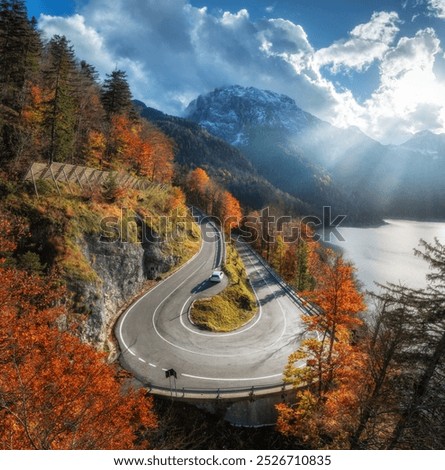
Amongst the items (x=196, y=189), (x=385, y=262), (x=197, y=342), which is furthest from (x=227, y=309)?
(x=385, y=262)

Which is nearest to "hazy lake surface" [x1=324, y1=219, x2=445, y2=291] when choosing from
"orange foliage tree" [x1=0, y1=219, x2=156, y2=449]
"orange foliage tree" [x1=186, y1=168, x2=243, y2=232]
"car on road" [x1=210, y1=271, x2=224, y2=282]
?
"car on road" [x1=210, y1=271, x2=224, y2=282]

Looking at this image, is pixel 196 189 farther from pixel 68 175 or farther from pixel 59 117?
pixel 68 175

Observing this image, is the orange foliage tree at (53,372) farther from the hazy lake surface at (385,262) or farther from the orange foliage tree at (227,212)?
the orange foliage tree at (227,212)

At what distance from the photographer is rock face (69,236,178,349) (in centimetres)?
2434

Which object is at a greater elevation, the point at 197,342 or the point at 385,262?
the point at 385,262

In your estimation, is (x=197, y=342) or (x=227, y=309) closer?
(x=197, y=342)

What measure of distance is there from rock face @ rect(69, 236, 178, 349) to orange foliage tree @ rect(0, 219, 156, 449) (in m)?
2.48

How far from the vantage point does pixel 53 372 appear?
16.2 metres

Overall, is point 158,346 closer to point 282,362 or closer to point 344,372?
point 282,362

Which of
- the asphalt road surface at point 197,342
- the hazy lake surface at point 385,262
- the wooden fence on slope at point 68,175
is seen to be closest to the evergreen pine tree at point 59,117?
the wooden fence on slope at point 68,175

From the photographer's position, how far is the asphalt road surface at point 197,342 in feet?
72.4

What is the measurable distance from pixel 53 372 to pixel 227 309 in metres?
19.4

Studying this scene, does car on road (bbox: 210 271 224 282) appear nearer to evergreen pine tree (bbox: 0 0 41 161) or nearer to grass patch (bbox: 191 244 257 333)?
grass patch (bbox: 191 244 257 333)

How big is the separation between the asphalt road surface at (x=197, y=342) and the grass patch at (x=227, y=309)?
0.82 m
